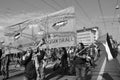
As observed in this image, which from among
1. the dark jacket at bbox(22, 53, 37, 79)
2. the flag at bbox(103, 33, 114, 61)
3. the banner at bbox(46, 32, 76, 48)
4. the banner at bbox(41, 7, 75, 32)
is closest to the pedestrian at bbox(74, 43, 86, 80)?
the banner at bbox(46, 32, 76, 48)

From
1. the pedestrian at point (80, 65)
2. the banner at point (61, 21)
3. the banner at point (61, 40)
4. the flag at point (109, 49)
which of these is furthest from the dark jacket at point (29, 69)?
the flag at point (109, 49)

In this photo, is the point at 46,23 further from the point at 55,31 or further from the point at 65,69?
the point at 65,69

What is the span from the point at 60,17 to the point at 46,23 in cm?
55

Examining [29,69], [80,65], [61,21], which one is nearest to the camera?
[29,69]

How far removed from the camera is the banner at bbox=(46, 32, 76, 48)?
5.46 metres

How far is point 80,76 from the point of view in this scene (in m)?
5.85

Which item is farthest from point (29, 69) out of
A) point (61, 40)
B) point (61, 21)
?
point (61, 21)

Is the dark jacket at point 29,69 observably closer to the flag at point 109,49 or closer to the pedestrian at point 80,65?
the pedestrian at point 80,65

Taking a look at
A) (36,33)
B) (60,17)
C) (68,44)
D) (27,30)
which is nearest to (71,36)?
(68,44)

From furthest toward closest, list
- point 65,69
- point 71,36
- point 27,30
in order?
point 65,69 → point 27,30 → point 71,36

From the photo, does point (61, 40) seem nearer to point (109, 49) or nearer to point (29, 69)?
point (29, 69)

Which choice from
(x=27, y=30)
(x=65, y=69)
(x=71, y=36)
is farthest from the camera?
(x=65, y=69)

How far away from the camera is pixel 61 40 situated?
5.61 m

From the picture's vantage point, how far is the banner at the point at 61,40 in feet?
17.9
